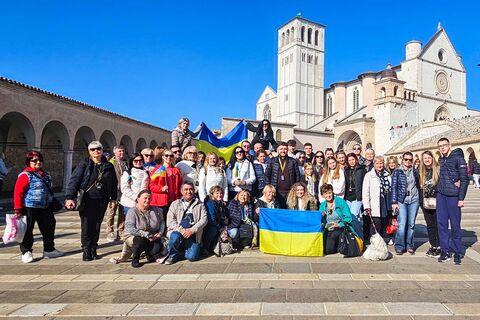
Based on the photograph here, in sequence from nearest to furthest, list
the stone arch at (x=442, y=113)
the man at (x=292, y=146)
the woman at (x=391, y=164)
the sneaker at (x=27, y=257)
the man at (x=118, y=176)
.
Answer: the sneaker at (x=27, y=257), the man at (x=118, y=176), the woman at (x=391, y=164), the man at (x=292, y=146), the stone arch at (x=442, y=113)

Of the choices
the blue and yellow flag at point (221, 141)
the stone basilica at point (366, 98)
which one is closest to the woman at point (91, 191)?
the blue and yellow flag at point (221, 141)

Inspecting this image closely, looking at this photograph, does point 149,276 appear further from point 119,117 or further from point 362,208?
point 119,117

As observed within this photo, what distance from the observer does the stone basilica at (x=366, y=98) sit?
48.5m

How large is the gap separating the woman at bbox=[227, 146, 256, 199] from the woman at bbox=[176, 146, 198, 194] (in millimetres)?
743

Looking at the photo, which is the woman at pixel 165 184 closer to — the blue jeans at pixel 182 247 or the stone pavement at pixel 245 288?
the blue jeans at pixel 182 247

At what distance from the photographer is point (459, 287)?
4641 millimetres

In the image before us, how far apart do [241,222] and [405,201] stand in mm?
3007

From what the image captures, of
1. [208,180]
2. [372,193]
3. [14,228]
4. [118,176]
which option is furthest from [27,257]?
[372,193]

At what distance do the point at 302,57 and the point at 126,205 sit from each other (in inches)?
2599

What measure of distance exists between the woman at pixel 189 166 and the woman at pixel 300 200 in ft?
6.31

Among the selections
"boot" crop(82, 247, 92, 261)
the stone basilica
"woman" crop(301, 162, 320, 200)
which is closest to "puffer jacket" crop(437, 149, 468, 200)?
"woman" crop(301, 162, 320, 200)

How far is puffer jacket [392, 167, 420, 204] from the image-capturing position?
21.0 ft

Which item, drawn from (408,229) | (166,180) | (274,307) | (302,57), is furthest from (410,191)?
(302,57)

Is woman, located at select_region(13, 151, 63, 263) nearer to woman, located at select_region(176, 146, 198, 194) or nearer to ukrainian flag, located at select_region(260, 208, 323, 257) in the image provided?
woman, located at select_region(176, 146, 198, 194)
